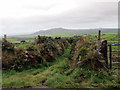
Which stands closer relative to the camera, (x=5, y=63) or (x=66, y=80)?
(x=66, y=80)

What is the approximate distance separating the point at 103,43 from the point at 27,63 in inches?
231

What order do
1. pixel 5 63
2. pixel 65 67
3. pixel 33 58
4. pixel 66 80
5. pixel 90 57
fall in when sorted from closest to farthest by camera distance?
1. pixel 66 80
2. pixel 90 57
3. pixel 65 67
4. pixel 5 63
5. pixel 33 58

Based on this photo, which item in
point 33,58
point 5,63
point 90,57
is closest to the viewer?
point 90,57

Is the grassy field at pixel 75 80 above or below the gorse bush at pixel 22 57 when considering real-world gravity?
below

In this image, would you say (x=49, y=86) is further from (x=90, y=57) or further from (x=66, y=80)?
(x=90, y=57)

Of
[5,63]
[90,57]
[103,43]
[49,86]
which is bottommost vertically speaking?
[49,86]

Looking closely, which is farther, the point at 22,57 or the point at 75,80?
the point at 22,57

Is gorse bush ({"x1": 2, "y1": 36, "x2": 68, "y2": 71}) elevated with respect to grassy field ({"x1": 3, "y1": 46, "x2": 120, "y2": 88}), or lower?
elevated

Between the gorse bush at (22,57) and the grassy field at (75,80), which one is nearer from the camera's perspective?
the grassy field at (75,80)

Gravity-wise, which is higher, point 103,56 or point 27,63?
point 103,56

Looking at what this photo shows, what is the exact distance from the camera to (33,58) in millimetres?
10664

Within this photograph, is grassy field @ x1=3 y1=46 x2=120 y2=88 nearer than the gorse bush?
Yes

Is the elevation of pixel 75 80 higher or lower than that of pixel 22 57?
lower

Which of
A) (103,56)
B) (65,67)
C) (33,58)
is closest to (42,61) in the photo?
(33,58)
